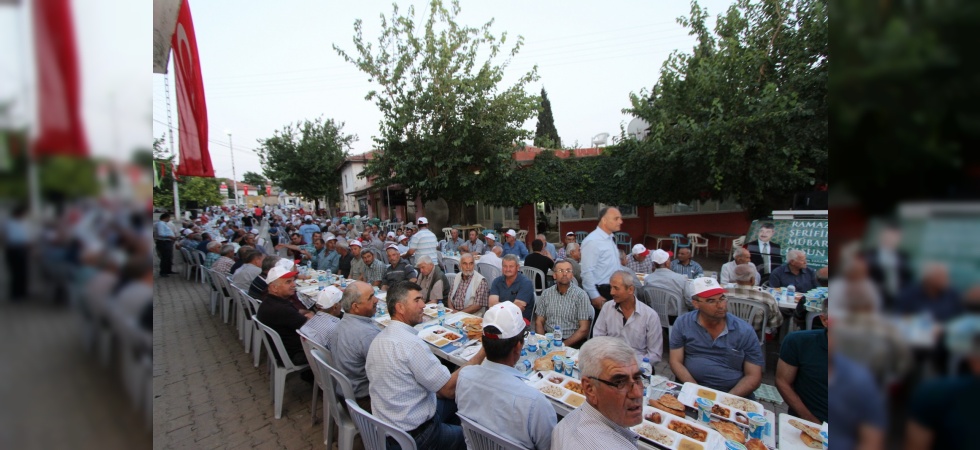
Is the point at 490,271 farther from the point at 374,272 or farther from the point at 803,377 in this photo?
the point at 803,377

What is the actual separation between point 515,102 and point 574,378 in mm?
11380

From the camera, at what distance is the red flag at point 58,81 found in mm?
344

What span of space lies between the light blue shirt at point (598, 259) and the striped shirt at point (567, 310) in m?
0.72

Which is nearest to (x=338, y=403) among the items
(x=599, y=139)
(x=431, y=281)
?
(x=431, y=281)

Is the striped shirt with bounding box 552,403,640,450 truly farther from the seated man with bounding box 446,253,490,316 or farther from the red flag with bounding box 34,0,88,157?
the seated man with bounding box 446,253,490,316

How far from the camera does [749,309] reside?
4488 millimetres

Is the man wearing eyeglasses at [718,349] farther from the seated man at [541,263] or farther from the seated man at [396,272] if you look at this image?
the seated man at [396,272]

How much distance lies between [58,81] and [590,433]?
82.4 inches

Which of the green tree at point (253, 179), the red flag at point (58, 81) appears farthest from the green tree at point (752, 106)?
the green tree at point (253, 179)

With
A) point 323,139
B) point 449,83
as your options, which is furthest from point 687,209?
point 323,139

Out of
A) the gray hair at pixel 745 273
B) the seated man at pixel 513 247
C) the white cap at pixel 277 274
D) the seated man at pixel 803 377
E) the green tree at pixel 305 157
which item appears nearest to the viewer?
the seated man at pixel 803 377

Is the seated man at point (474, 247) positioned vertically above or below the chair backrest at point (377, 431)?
above

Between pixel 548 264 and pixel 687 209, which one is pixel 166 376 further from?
pixel 687 209

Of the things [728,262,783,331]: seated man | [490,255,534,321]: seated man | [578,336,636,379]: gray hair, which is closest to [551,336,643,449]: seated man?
[578,336,636,379]: gray hair
